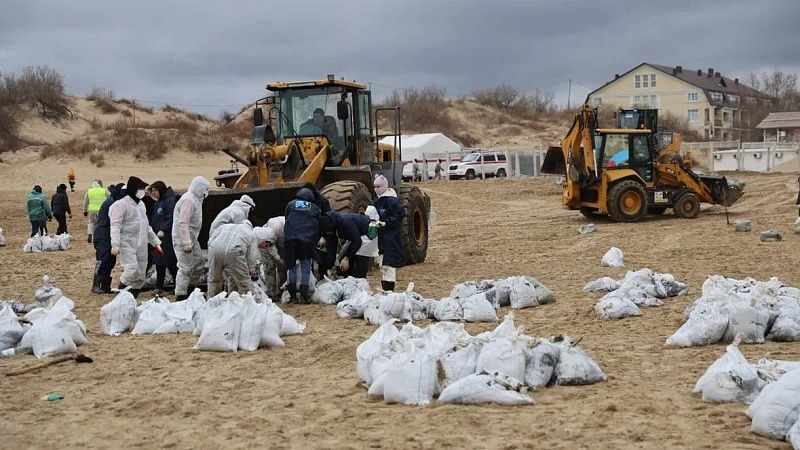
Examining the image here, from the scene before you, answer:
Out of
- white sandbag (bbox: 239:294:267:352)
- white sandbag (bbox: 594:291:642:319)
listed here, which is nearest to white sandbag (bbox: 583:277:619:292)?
white sandbag (bbox: 594:291:642:319)

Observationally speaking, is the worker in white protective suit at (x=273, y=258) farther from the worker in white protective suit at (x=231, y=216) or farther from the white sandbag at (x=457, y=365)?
the white sandbag at (x=457, y=365)

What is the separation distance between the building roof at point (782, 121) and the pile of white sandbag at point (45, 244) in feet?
206

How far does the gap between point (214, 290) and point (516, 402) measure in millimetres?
5004

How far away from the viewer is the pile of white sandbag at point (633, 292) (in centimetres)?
918

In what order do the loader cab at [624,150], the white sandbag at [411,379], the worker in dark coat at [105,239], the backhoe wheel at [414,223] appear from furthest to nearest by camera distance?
the loader cab at [624,150]
the backhoe wheel at [414,223]
the worker in dark coat at [105,239]
the white sandbag at [411,379]

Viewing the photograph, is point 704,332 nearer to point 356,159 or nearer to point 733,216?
point 356,159

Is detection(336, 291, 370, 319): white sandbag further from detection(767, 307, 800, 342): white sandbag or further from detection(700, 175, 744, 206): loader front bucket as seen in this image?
detection(700, 175, 744, 206): loader front bucket

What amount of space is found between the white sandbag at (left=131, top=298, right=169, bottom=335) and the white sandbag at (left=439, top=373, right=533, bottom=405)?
4.12 m

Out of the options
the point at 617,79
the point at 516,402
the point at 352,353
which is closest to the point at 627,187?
the point at 352,353

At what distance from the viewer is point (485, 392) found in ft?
19.6

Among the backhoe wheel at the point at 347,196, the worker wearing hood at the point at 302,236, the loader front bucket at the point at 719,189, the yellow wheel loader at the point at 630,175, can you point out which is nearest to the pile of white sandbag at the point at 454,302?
the worker wearing hood at the point at 302,236

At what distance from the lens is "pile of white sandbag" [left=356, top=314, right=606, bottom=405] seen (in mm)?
6027

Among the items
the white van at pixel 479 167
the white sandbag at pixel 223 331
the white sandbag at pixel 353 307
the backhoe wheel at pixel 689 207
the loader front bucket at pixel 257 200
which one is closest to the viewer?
the white sandbag at pixel 223 331

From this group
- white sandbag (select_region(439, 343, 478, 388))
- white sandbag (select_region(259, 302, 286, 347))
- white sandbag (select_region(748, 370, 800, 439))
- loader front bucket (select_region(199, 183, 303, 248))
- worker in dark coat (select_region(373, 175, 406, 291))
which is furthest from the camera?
loader front bucket (select_region(199, 183, 303, 248))
